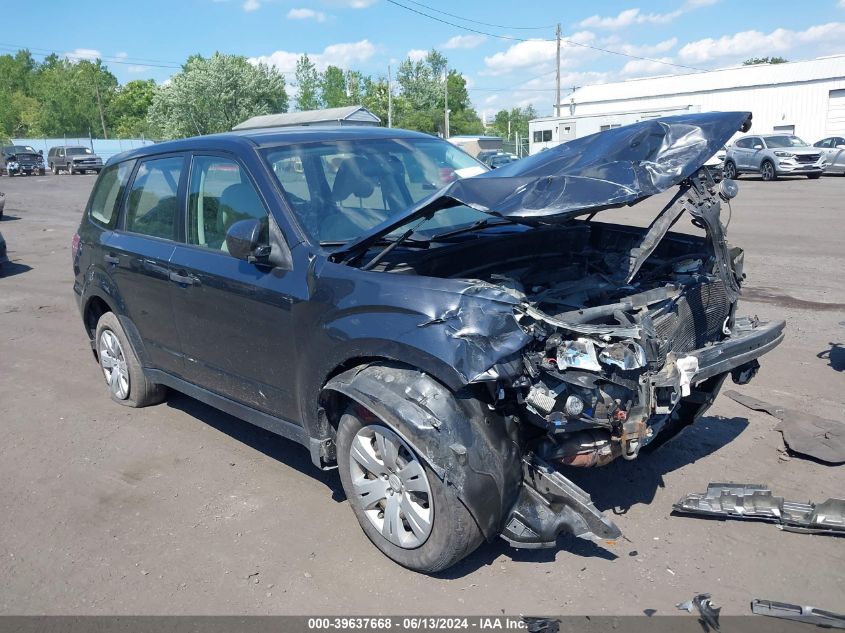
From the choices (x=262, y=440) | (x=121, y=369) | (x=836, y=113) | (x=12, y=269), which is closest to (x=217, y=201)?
(x=262, y=440)

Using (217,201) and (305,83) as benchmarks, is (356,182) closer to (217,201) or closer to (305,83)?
(217,201)

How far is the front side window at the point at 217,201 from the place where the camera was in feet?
14.0

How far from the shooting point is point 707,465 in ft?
14.5

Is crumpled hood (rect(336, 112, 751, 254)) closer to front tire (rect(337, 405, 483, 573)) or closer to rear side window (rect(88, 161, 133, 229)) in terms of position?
front tire (rect(337, 405, 483, 573))

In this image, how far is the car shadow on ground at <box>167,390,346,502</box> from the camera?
4535 mm

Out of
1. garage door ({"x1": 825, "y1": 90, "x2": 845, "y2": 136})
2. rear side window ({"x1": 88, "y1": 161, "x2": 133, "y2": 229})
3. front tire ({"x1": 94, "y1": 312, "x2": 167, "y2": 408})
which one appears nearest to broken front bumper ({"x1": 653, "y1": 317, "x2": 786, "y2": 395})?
front tire ({"x1": 94, "y1": 312, "x2": 167, "y2": 408})

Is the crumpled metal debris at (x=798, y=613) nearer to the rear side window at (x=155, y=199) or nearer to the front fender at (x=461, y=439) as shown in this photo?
the front fender at (x=461, y=439)

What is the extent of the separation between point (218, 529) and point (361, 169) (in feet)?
7.40

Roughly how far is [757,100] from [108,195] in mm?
46198

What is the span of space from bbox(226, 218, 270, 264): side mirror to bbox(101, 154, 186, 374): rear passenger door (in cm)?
105

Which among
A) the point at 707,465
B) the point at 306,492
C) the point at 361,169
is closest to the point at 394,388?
the point at 306,492

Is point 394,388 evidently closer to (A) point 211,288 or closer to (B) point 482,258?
(B) point 482,258

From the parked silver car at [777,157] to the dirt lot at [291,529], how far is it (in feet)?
71.8

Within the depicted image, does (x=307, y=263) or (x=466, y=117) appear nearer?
(x=307, y=263)
